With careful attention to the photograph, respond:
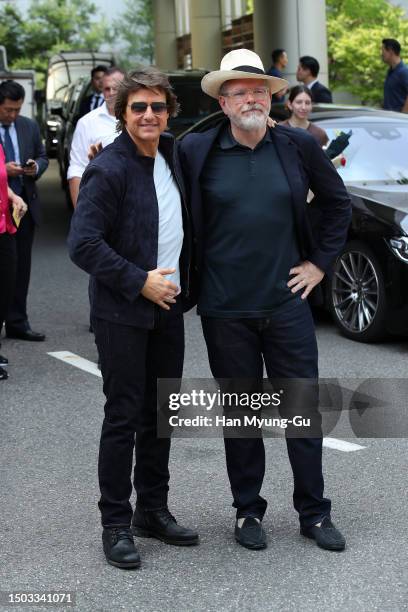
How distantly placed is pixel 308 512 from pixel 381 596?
63cm

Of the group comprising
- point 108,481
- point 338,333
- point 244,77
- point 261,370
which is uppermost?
point 244,77

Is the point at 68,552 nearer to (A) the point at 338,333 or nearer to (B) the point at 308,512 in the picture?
(B) the point at 308,512

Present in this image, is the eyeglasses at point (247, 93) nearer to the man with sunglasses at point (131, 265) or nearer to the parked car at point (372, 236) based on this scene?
the man with sunglasses at point (131, 265)

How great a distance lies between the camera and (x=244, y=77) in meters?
4.66

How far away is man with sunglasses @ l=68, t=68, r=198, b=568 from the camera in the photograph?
4.56 meters

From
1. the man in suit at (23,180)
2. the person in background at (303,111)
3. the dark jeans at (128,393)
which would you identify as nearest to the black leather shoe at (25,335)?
the man in suit at (23,180)

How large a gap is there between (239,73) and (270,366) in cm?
114

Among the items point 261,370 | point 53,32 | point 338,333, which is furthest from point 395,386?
point 53,32

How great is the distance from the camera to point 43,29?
2736 inches

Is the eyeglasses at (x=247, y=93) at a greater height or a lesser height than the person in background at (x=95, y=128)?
greater

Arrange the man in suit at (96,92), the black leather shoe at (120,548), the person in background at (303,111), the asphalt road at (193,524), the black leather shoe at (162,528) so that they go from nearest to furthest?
the asphalt road at (193,524) → the black leather shoe at (120,548) → the black leather shoe at (162,528) → the person in background at (303,111) → the man in suit at (96,92)

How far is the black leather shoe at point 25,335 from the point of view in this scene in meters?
9.46

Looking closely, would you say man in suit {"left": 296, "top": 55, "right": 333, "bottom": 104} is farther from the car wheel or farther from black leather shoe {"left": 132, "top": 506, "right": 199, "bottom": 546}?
black leather shoe {"left": 132, "top": 506, "right": 199, "bottom": 546}

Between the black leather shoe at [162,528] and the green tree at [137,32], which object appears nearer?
the black leather shoe at [162,528]
